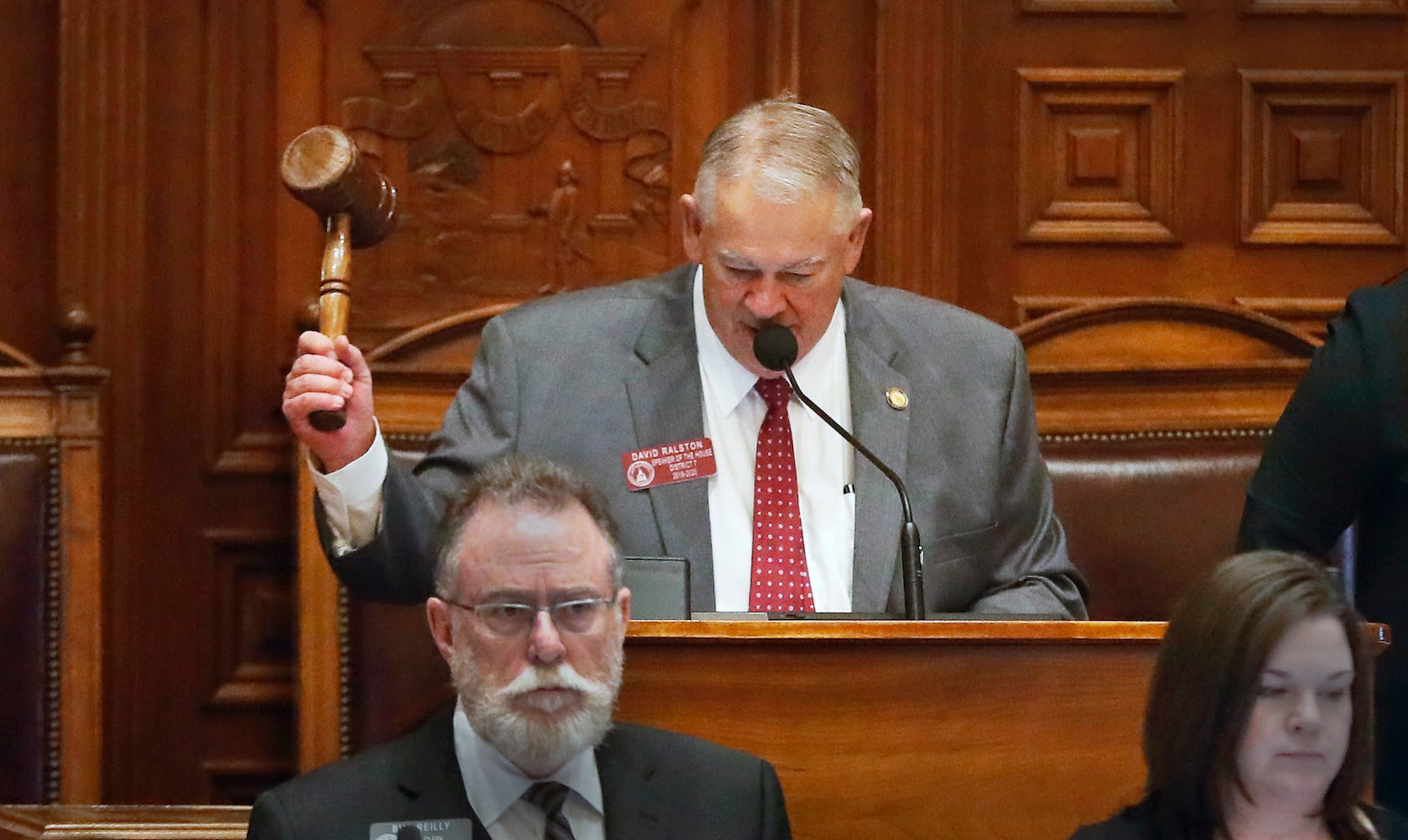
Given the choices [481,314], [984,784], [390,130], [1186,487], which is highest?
[390,130]

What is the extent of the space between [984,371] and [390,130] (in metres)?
1.40

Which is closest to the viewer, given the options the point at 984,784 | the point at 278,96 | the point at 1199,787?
the point at 1199,787

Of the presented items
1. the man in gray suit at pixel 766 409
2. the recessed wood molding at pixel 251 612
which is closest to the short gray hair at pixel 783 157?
the man in gray suit at pixel 766 409

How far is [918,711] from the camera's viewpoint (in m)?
2.15

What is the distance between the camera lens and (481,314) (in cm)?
361

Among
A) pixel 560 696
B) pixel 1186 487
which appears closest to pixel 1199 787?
pixel 560 696

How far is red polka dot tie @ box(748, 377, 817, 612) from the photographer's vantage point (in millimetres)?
→ 2785

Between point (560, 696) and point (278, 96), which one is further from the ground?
point (278, 96)

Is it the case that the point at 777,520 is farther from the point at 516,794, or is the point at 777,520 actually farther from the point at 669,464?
the point at 516,794

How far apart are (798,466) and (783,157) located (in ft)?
1.51

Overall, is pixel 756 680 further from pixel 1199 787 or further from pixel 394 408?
pixel 394 408

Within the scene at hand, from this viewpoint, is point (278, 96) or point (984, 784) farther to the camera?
point (278, 96)

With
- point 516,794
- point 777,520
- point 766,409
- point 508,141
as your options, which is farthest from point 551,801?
point 508,141

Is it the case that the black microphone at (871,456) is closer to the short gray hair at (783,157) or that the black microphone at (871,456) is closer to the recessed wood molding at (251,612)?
the short gray hair at (783,157)
